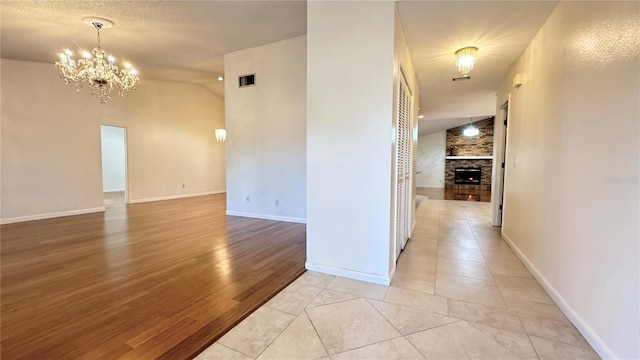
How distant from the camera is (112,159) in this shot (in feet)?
32.6

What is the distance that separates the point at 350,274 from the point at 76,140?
6.34 m

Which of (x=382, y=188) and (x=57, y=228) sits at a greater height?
(x=382, y=188)

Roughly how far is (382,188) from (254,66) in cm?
410

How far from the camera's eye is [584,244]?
5.92ft

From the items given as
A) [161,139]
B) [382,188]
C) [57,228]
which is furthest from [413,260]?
[161,139]

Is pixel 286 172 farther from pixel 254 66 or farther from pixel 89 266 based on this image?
pixel 89 266

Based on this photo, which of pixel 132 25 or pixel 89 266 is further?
pixel 132 25

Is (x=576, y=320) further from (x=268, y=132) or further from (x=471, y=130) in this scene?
(x=471, y=130)

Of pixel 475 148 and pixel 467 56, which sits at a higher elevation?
pixel 467 56

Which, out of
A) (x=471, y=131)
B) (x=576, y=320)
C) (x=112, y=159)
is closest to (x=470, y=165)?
(x=471, y=131)

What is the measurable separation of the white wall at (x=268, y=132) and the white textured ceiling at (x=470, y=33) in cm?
226

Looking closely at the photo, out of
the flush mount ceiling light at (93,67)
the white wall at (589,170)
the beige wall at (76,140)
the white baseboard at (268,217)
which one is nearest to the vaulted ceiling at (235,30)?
the flush mount ceiling light at (93,67)

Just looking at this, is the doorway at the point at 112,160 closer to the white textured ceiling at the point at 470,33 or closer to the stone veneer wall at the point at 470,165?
the white textured ceiling at the point at 470,33

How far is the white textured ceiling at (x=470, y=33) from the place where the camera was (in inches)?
94.3
